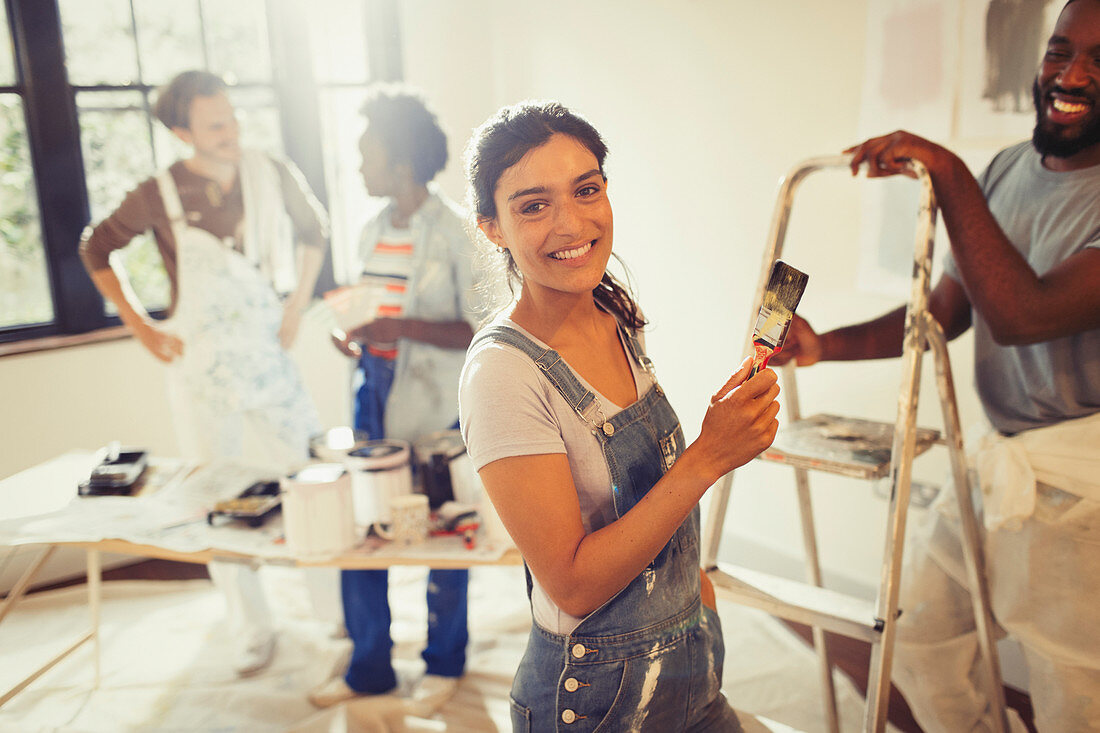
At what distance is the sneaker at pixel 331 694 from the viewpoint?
8.48 feet

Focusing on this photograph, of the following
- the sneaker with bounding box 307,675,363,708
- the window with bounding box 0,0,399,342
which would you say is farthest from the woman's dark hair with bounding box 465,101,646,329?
the window with bounding box 0,0,399,342

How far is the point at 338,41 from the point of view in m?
4.31

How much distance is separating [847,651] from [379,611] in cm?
154

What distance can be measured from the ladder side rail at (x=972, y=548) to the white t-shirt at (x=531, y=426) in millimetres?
791

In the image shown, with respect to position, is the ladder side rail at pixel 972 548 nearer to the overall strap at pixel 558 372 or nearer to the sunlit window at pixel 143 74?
the overall strap at pixel 558 372

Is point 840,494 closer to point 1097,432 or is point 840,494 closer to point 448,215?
point 1097,432

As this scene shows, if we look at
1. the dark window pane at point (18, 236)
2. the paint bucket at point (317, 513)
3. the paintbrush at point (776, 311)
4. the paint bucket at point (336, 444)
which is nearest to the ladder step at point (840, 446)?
the paintbrush at point (776, 311)

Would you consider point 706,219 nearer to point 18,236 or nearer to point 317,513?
point 317,513

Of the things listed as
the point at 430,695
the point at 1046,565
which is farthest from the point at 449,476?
the point at 1046,565

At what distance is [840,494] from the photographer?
2.95 metres

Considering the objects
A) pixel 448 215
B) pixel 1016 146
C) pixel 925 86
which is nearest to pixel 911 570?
pixel 1016 146

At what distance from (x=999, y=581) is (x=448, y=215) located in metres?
1.76

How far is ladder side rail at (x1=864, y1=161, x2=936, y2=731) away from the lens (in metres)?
1.47

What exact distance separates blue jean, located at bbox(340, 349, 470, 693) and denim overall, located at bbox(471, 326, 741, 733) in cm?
136
